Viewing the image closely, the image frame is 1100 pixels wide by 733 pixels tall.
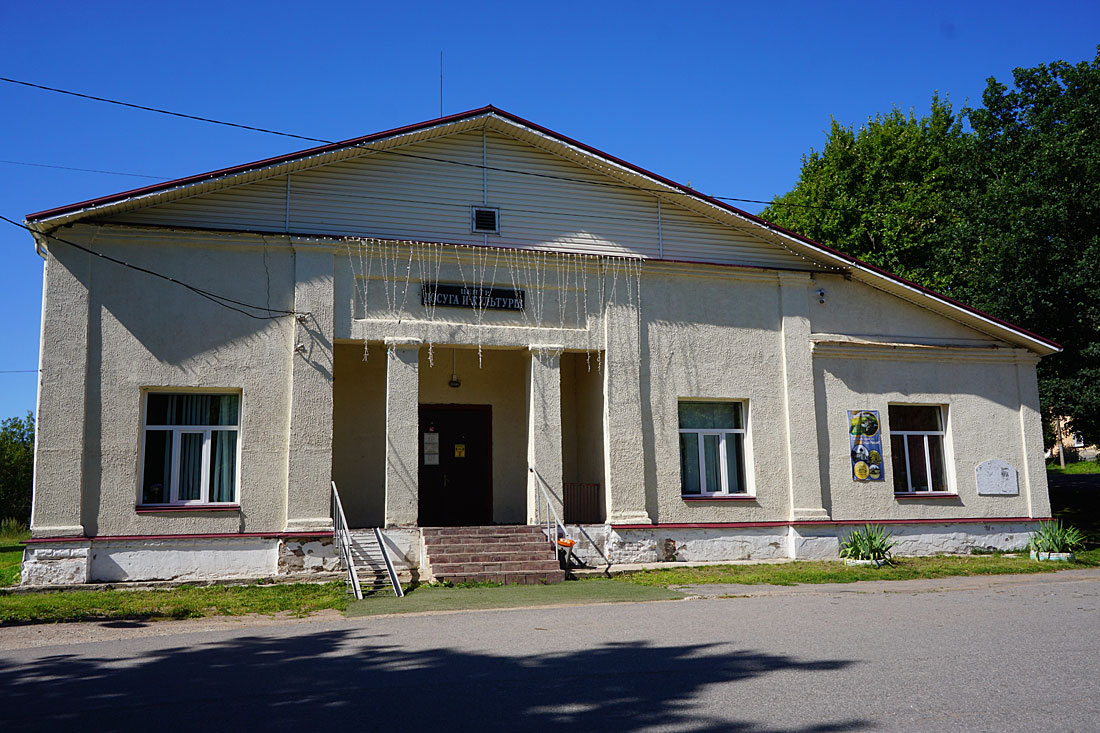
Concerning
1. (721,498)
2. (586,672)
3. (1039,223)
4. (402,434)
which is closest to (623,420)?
(721,498)

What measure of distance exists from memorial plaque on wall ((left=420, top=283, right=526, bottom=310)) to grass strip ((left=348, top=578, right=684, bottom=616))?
17.1ft

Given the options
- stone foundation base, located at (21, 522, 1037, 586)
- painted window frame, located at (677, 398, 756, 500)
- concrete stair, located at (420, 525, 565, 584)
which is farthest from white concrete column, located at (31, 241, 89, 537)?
painted window frame, located at (677, 398, 756, 500)

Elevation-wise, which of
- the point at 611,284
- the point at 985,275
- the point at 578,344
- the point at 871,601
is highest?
the point at 985,275

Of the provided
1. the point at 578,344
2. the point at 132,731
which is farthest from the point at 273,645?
the point at 578,344

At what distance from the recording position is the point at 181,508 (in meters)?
14.5

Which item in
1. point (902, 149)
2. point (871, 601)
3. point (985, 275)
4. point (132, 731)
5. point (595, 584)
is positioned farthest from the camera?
point (902, 149)

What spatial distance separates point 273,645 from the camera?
351 inches

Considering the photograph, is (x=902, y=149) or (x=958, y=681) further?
(x=902, y=149)

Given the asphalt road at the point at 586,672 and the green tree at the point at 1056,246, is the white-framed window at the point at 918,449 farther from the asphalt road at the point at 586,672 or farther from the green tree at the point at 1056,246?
the asphalt road at the point at 586,672

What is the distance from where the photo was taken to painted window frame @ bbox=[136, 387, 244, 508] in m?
14.6

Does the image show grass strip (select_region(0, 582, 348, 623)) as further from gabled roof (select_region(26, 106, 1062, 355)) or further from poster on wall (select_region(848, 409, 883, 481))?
poster on wall (select_region(848, 409, 883, 481))

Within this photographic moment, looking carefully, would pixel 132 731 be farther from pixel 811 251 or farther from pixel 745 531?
pixel 811 251


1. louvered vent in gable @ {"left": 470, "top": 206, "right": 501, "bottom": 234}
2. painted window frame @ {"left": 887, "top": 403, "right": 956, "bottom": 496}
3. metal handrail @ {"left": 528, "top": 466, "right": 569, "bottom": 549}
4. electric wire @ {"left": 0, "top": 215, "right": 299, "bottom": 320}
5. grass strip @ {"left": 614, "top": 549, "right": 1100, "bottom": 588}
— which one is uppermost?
louvered vent in gable @ {"left": 470, "top": 206, "right": 501, "bottom": 234}

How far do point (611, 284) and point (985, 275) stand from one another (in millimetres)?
12698
